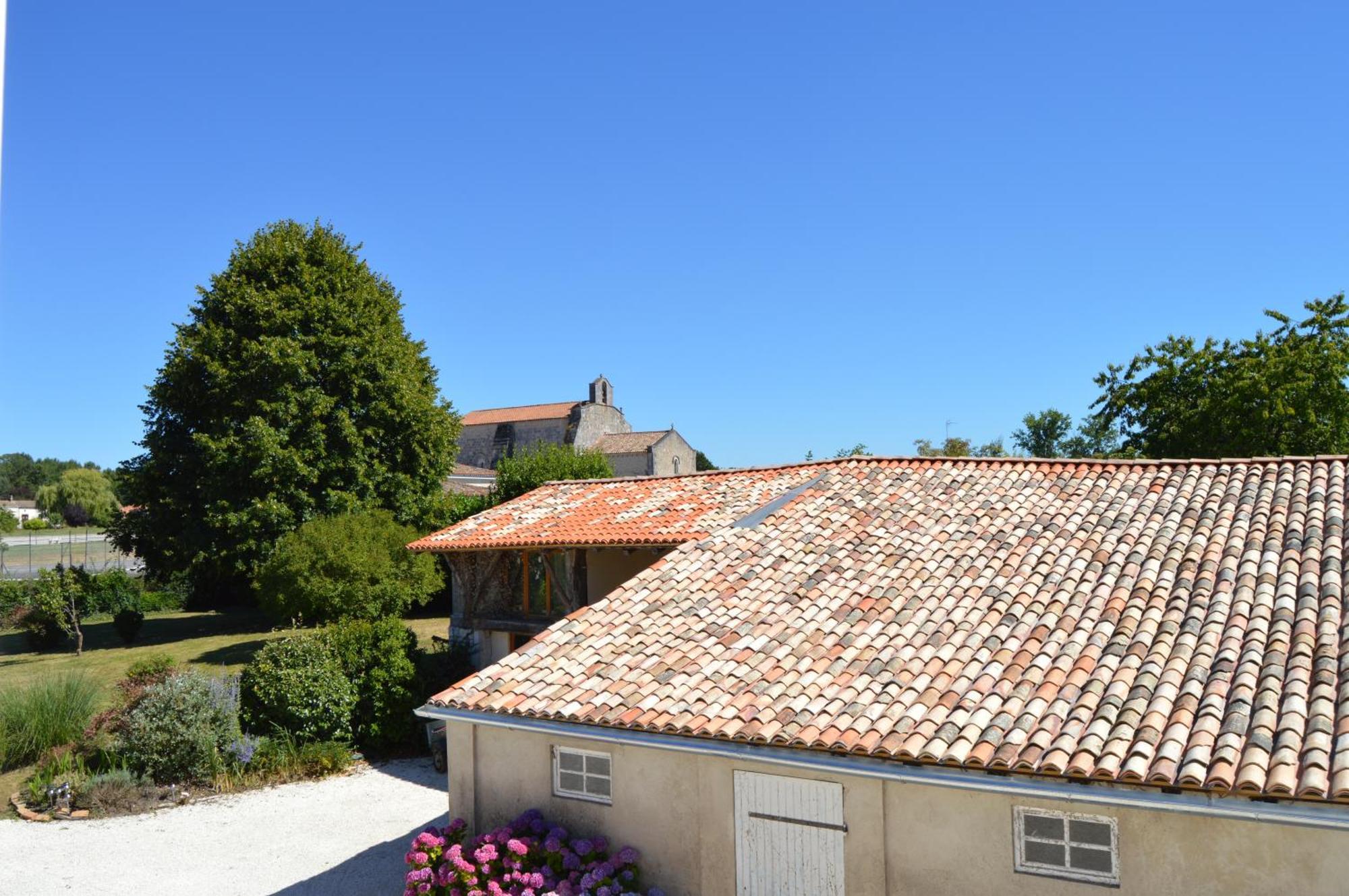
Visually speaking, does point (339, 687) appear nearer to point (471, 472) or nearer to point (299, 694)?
point (299, 694)

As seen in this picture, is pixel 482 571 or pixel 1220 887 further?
pixel 482 571

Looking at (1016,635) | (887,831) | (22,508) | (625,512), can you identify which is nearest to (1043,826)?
(887,831)

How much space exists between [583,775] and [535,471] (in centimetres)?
2186

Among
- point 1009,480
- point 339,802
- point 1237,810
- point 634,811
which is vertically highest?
point 1009,480

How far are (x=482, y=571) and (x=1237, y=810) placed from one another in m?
17.2

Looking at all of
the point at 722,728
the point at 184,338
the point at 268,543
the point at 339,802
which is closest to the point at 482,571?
the point at 339,802

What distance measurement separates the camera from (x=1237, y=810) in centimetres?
739

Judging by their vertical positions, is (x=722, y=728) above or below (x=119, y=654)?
above

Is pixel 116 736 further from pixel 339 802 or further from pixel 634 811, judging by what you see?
pixel 634 811

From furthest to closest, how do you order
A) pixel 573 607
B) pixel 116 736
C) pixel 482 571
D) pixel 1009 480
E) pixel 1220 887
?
1. pixel 482 571
2. pixel 573 607
3. pixel 116 736
4. pixel 1009 480
5. pixel 1220 887

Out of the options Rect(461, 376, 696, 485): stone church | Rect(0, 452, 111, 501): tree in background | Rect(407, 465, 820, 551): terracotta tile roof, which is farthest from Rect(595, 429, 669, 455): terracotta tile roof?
Rect(0, 452, 111, 501): tree in background

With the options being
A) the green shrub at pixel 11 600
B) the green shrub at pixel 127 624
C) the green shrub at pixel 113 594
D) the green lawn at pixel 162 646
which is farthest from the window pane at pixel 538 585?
the green shrub at pixel 11 600

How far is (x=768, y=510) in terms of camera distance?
16141 millimetres

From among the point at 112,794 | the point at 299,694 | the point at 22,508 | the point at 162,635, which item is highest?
the point at 22,508
